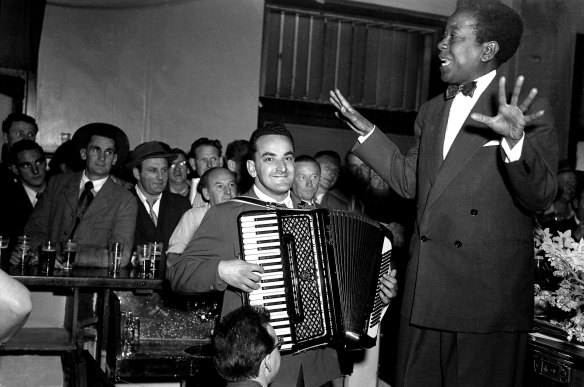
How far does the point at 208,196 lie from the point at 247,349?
2577 mm

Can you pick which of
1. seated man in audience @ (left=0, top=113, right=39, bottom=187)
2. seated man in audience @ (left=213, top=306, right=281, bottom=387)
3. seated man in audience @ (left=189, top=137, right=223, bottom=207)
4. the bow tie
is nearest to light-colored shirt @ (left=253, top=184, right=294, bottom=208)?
seated man in audience @ (left=213, top=306, right=281, bottom=387)

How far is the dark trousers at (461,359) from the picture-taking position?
8.13ft

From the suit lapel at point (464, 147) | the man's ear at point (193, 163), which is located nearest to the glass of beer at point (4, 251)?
the man's ear at point (193, 163)

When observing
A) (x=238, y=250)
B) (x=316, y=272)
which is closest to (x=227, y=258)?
(x=238, y=250)

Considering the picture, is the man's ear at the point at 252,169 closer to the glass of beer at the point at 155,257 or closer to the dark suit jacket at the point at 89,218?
the glass of beer at the point at 155,257

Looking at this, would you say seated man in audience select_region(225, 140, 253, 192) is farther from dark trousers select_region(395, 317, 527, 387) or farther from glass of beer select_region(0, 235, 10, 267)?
dark trousers select_region(395, 317, 527, 387)

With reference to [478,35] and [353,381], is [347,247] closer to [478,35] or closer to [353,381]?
[478,35]

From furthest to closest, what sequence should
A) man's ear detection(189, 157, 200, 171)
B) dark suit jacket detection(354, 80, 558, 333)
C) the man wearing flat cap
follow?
1. man's ear detection(189, 157, 200, 171)
2. the man wearing flat cap
3. dark suit jacket detection(354, 80, 558, 333)

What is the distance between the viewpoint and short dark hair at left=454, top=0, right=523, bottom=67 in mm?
2553

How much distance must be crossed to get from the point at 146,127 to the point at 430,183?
6.14m

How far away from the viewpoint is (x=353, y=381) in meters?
4.60

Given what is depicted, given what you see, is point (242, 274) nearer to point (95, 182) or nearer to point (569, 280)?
point (569, 280)

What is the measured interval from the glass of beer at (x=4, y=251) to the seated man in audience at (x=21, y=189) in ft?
2.46

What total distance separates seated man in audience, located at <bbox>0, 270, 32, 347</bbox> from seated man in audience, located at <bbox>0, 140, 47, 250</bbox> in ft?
15.2
